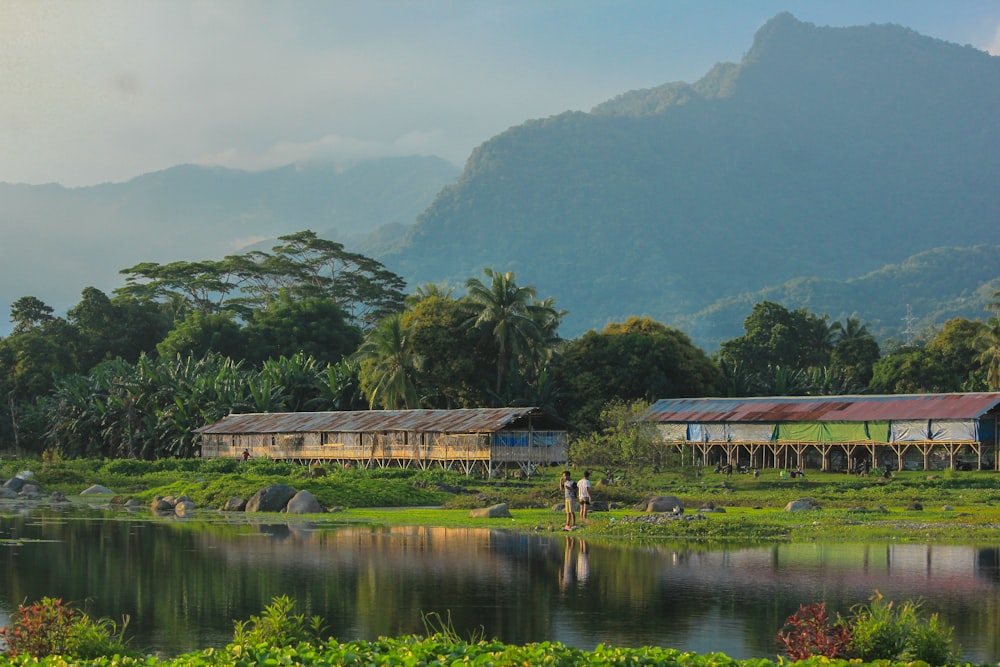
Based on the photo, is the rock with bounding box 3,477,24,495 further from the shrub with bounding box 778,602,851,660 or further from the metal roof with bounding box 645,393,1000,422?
the shrub with bounding box 778,602,851,660

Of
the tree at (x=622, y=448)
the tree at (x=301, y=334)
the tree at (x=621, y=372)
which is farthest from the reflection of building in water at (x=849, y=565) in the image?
the tree at (x=301, y=334)

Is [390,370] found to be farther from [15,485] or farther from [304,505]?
[304,505]

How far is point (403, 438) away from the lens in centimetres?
6262

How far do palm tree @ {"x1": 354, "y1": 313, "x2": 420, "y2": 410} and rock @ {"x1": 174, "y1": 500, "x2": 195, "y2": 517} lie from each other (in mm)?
31536

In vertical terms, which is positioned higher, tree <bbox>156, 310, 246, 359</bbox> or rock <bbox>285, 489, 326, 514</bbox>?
tree <bbox>156, 310, 246, 359</bbox>

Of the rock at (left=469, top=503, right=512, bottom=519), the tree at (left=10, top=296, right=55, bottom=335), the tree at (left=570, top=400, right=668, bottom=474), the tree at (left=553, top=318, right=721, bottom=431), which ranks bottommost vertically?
the rock at (left=469, top=503, right=512, bottom=519)

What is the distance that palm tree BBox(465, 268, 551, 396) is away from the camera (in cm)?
7181

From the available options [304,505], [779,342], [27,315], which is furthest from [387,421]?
[779,342]

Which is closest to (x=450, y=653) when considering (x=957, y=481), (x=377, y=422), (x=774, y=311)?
(x=957, y=481)

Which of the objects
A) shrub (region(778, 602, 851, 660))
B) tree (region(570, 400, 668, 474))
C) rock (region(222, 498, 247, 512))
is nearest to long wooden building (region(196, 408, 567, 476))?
tree (region(570, 400, 668, 474))

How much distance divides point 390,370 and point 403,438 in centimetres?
956

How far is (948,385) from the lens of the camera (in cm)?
8544

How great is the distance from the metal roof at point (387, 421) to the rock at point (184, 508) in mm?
20627

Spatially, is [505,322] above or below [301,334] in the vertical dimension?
below
